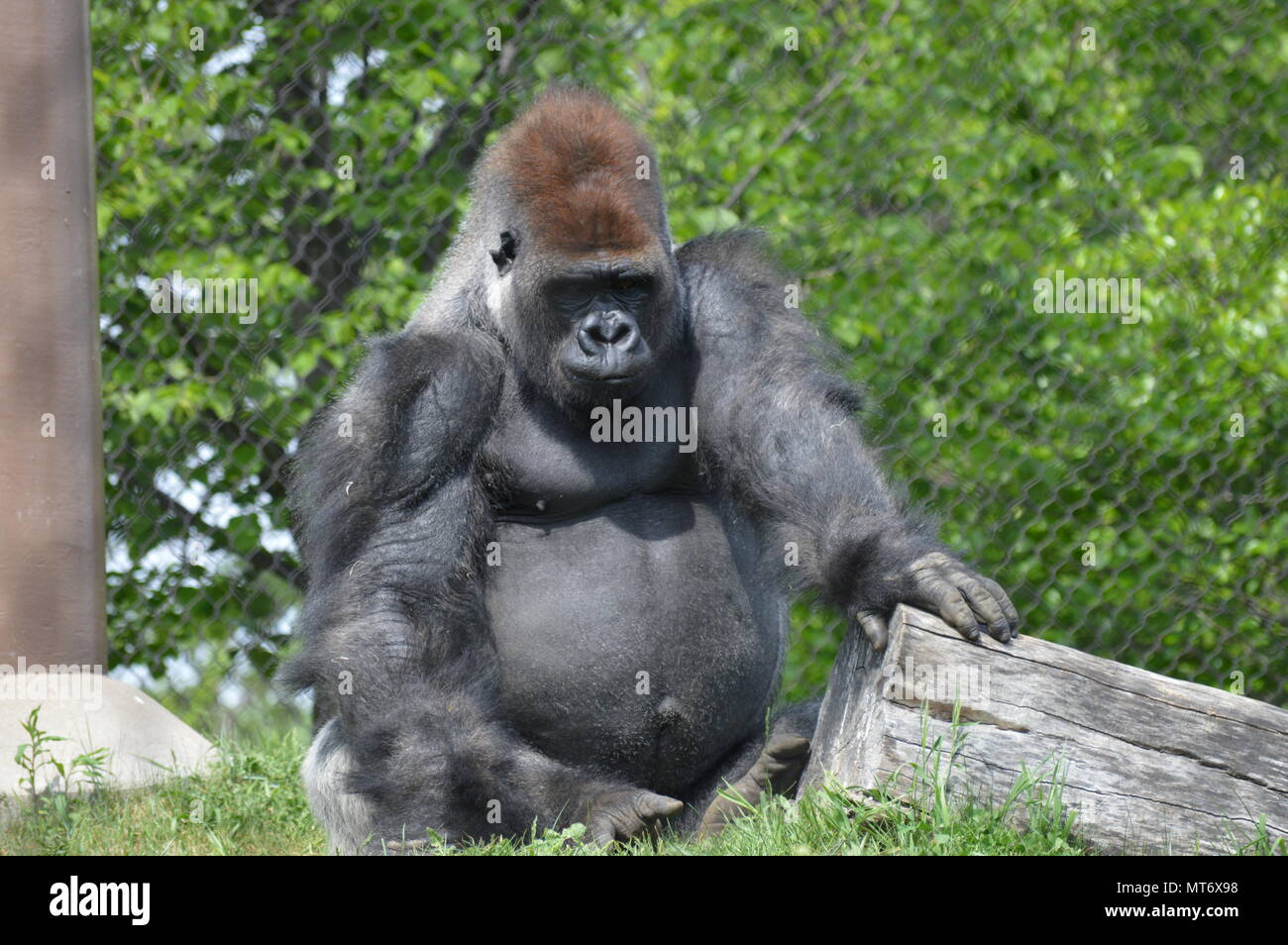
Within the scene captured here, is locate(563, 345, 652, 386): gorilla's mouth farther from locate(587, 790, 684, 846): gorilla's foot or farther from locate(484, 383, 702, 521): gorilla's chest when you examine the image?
locate(587, 790, 684, 846): gorilla's foot

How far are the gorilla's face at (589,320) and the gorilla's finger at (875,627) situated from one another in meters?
→ 0.69

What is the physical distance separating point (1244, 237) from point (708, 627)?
373 cm

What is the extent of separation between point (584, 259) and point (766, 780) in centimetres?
115

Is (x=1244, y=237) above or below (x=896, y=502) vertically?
above

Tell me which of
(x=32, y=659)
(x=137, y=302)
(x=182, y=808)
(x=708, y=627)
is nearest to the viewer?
(x=708, y=627)

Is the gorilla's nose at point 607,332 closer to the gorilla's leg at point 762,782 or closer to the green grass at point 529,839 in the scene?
the gorilla's leg at point 762,782

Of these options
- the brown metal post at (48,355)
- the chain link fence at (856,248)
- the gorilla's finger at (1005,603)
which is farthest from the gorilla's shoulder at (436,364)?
the chain link fence at (856,248)

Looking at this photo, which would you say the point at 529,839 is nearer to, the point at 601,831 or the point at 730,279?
the point at 601,831

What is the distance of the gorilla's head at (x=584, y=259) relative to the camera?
10.0ft

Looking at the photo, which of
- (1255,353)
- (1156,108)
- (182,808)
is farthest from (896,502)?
(1156,108)

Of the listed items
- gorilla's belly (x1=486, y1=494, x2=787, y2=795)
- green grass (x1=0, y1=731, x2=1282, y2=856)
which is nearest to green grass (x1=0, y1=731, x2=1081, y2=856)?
green grass (x1=0, y1=731, x2=1282, y2=856)

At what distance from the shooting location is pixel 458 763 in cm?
285

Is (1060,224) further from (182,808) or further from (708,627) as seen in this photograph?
(182,808)

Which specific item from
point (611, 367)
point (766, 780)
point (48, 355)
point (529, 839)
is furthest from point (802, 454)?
point (48, 355)
